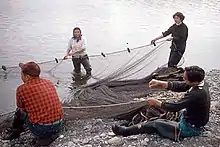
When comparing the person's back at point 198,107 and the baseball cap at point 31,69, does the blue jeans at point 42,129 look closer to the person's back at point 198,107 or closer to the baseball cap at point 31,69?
the baseball cap at point 31,69

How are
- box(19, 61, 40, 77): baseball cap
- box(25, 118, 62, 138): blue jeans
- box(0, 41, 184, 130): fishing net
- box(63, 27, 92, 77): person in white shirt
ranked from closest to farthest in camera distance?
box(19, 61, 40, 77): baseball cap, box(25, 118, 62, 138): blue jeans, box(0, 41, 184, 130): fishing net, box(63, 27, 92, 77): person in white shirt

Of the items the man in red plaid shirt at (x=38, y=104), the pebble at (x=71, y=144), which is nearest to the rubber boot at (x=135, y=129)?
the pebble at (x=71, y=144)

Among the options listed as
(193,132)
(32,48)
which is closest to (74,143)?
(193,132)

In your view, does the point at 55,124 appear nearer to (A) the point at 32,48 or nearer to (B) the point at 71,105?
(B) the point at 71,105

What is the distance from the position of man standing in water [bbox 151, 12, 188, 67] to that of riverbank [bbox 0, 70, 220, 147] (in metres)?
2.71

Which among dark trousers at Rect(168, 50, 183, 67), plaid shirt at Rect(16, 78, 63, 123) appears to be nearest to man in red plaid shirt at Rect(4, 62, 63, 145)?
plaid shirt at Rect(16, 78, 63, 123)

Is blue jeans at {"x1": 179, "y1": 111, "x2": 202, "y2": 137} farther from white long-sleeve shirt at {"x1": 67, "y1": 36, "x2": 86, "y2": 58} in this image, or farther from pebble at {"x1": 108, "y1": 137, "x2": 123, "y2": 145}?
white long-sleeve shirt at {"x1": 67, "y1": 36, "x2": 86, "y2": 58}

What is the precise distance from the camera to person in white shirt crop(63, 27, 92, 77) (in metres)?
9.47

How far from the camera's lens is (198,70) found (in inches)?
179

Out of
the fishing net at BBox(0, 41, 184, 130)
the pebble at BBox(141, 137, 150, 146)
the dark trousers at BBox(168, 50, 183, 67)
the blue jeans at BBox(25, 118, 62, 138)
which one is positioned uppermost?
the dark trousers at BBox(168, 50, 183, 67)

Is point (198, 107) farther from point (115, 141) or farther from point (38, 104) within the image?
point (38, 104)

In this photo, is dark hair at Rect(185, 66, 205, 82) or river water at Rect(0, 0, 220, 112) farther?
river water at Rect(0, 0, 220, 112)

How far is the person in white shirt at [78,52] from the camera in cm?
947

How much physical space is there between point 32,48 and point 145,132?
9.22 meters
